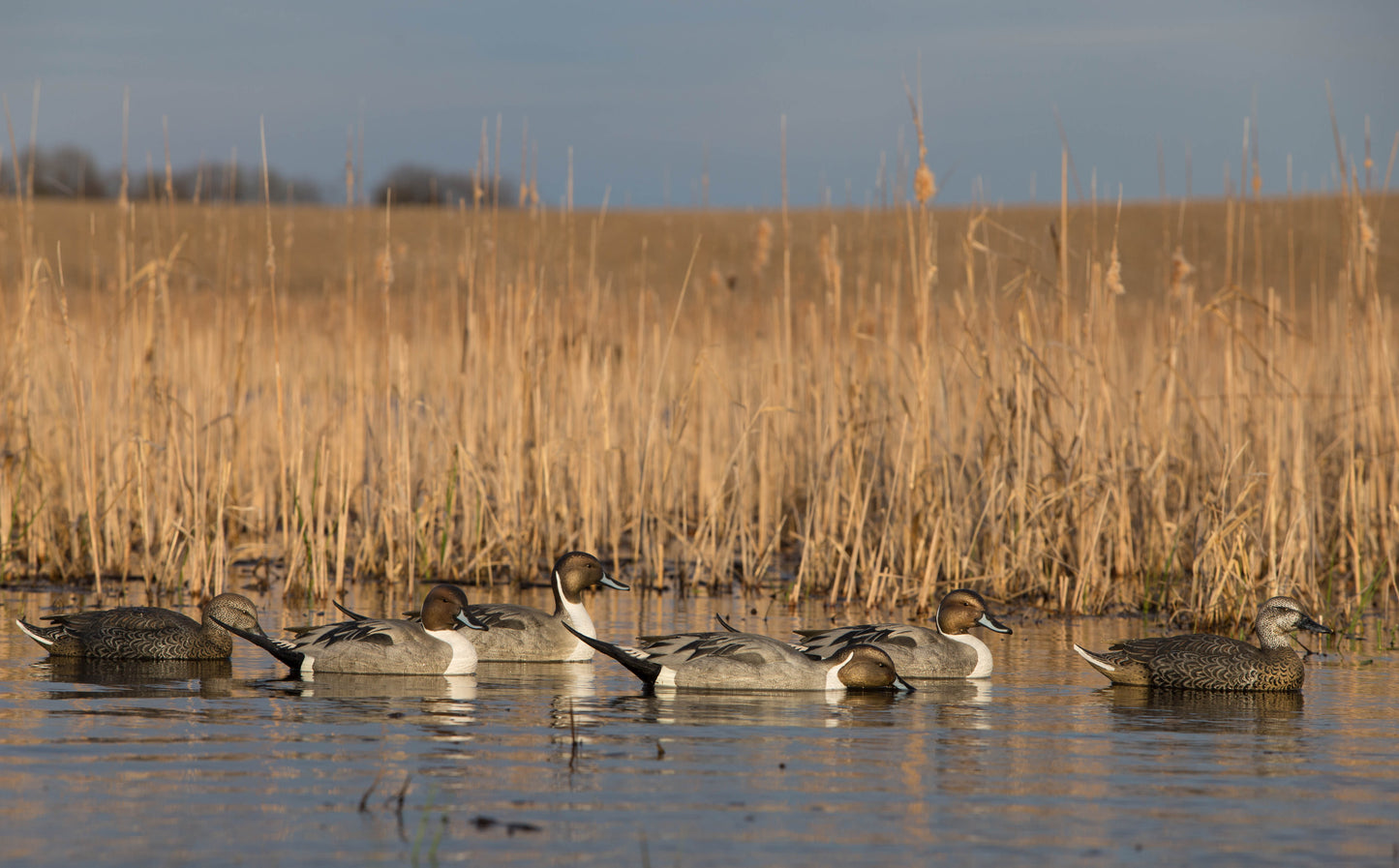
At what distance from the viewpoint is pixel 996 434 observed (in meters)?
9.55

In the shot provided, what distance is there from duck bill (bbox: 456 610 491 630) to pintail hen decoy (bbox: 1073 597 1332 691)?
2.93 meters

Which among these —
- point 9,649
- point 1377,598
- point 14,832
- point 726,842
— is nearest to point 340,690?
point 9,649

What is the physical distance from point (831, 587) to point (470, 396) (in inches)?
111

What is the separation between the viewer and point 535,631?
7.93 meters

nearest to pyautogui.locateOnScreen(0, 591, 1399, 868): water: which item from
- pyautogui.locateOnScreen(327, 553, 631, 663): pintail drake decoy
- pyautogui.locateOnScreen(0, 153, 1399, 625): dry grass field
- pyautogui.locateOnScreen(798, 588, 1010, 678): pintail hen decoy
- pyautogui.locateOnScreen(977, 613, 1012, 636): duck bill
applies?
pyautogui.locateOnScreen(798, 588, 1010, 678): pintail hen decoy

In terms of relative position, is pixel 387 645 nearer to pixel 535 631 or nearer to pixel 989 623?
pixel 535 631

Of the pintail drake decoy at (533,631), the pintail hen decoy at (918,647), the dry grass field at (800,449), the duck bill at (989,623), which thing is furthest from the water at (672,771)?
the dry grass field at (800,449)

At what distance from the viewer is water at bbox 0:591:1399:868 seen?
4.28 meters

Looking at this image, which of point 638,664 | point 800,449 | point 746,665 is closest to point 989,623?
point 746,665

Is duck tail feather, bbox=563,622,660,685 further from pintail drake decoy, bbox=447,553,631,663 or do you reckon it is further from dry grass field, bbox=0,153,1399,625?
dry grass field, bbox=0,153,1399,625

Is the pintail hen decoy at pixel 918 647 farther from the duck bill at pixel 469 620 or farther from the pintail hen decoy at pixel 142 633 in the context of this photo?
the pintail hen decoy at pixel 142 633

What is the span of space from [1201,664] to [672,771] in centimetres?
334

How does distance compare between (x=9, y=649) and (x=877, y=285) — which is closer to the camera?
(x=9, y=649)

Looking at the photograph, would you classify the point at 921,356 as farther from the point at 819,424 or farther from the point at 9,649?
the point at 9,649
